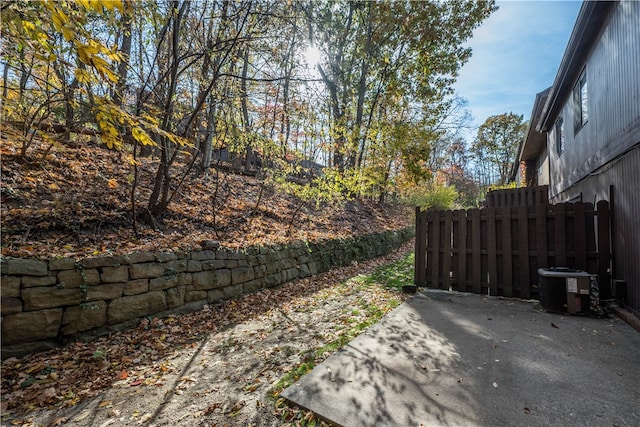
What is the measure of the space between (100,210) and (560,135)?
12.2m

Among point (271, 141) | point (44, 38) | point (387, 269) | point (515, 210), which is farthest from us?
point (387, 269)

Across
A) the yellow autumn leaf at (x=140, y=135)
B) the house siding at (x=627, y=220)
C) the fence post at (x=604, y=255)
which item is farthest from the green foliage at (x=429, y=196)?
the yellow autumn leaf at (x=140, y=135)

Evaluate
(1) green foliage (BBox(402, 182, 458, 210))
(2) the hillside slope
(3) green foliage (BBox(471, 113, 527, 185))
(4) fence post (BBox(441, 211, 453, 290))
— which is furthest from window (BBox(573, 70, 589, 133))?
(3) green foliage (BBox(471, 113, 527, 185))

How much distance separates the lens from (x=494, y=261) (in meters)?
4.90

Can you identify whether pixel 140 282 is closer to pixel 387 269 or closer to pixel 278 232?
pixel 278 232

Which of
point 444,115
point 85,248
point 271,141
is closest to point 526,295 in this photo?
point 271,141

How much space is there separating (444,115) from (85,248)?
46.9ft

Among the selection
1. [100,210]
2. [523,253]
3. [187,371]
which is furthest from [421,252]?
[100,210]

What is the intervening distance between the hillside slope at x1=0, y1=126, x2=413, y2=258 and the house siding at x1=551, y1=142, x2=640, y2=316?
5.64 metres

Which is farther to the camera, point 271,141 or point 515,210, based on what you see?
point 271,141

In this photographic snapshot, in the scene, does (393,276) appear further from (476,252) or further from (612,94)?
(612,94)

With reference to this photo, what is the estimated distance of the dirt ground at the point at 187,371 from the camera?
2199 millimetres

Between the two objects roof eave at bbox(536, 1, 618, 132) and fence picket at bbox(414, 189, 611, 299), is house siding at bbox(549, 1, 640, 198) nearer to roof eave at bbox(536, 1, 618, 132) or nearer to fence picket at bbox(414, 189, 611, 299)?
roof eave at bbox(536, 1, 618, 132)

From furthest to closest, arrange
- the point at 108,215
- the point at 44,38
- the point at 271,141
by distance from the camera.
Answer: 1. the point at 271,141
2. the point at 108,215
3. the point at 44,38
